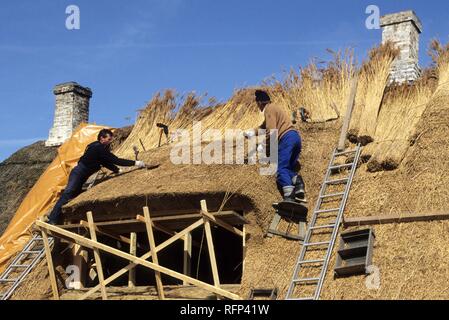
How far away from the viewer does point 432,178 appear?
7168 mm

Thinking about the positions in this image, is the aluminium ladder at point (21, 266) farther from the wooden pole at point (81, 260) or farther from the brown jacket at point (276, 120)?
the brown jacket at point (276, 120)

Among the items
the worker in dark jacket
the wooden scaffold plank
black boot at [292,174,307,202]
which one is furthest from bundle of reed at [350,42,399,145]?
the wooden scaffold plank

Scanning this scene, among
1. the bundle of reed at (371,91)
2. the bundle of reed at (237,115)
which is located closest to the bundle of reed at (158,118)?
the bundle of reed at (237,115)

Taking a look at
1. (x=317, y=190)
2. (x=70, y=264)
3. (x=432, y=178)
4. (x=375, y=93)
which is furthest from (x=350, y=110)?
(x=70, y=264)

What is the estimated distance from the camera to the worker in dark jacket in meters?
9.22

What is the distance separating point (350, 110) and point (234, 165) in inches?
64.8

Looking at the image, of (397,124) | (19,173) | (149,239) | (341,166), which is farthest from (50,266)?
(397,124)

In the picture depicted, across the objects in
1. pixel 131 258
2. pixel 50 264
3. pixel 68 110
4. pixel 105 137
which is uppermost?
pixel 68 110

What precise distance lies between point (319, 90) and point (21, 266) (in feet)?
14.4

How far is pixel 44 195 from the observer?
33.4 ft

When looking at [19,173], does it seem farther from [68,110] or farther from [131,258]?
[131,258]

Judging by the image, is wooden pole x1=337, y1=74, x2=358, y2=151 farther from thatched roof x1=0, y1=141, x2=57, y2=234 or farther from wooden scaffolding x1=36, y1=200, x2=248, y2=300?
thatched roof x1=0, y1=141, x2=57, y2=234

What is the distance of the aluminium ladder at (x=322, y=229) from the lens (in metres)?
6.74

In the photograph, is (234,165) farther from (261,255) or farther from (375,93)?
(375,93)
